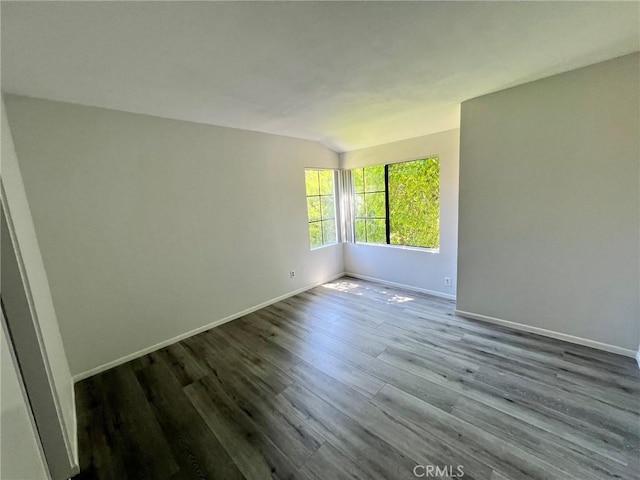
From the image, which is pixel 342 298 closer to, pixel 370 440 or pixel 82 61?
pixel 370 440

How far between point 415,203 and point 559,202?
171 centimetres

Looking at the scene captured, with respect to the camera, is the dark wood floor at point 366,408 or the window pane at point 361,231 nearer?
the dark wood floor at point 366,408

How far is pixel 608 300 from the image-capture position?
217cm

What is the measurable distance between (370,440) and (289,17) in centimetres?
244

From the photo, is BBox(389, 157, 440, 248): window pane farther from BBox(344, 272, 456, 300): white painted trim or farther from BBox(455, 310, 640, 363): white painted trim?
BBox(455, 310, 640, 363): white painted trim

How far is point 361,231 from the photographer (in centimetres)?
463

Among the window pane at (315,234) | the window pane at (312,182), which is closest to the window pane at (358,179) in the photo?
the window pane at (312,182)

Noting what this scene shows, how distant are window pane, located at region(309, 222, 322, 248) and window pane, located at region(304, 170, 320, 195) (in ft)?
1.82

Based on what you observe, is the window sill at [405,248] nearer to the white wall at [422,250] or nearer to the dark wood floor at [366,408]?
the white wall at [422,250]

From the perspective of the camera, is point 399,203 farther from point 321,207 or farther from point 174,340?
point 174,340

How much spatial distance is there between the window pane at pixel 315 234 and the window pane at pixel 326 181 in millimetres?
601

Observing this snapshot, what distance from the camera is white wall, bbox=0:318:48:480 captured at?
0.72 metres

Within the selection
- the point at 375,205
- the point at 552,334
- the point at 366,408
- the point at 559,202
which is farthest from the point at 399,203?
the point at 366,408

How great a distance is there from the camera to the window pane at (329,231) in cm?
457
